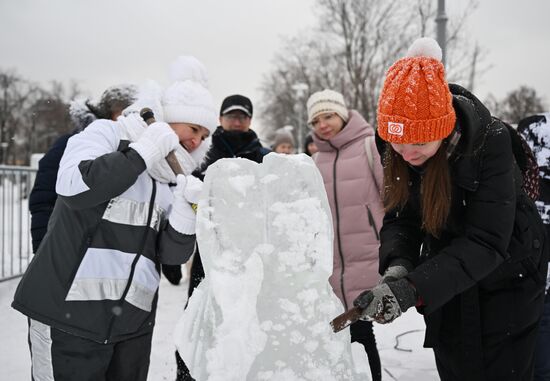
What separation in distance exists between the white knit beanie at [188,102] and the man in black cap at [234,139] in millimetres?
662

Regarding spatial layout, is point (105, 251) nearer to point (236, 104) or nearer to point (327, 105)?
point (236, 104)

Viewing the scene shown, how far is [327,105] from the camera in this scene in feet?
10.6

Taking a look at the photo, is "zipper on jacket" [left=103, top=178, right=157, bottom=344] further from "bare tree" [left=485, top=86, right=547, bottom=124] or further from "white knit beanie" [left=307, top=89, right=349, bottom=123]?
"bare tree" [left=485, top=86, right=547, bottom=124]

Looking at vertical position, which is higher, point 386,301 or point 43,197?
point 43,197

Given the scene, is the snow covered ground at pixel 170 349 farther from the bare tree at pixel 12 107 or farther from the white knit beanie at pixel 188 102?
the bare tree at pixel 12 107

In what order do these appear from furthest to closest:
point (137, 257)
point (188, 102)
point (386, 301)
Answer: point (188, 102) < point (137, 257) < point (386, 301)

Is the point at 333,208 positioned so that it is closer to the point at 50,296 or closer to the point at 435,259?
the point at 435,259

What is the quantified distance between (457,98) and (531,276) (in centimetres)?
67

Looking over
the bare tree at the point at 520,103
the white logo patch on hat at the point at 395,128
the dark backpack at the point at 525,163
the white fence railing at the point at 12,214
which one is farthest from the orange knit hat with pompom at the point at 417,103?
the bare tree at the point at 520,103

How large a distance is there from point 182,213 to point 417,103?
39.6 inches

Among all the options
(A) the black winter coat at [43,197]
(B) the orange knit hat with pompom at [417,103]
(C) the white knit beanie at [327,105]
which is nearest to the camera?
(B) the orange knit hat with pompom at [417,103]

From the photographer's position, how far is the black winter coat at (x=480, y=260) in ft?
4.98

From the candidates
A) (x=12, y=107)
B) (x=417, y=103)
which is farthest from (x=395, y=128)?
(x=12, y=107)

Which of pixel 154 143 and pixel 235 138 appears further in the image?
pixel 235 138
